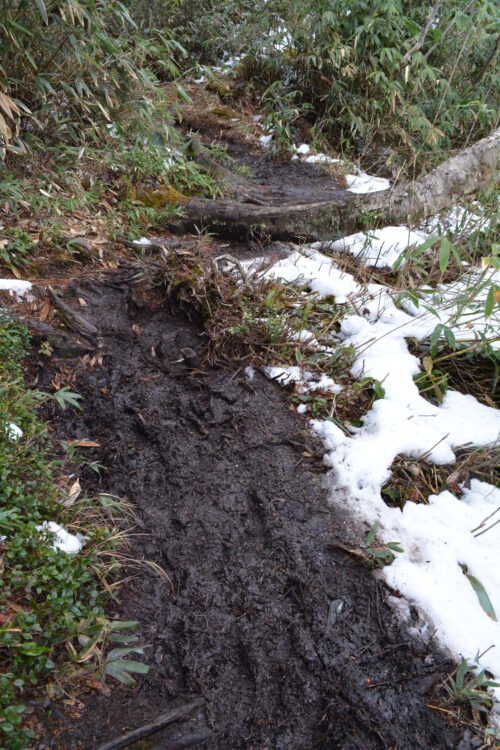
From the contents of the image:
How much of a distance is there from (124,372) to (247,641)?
1.47 meters

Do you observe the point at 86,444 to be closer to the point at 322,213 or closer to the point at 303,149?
the point at 322,213

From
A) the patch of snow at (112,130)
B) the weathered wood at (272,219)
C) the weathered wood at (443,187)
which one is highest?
the weathered wood at (443,187)

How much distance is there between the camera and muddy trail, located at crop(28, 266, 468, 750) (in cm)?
147

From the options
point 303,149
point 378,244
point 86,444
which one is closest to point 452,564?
point 86,444

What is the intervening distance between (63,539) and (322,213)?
3.01m

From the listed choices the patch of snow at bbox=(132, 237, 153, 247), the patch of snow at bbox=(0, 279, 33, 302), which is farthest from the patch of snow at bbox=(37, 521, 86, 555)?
the patch of snow at bbox=(132, 237, 153, 247)

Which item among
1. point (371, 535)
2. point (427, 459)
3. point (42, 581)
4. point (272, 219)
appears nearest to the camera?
point (42, 581)

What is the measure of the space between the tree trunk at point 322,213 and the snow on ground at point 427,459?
894mm

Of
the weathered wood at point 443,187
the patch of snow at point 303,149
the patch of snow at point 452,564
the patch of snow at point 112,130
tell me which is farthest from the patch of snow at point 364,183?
the patch of snow at point 452,564

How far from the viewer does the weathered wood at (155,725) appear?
4.40 ft

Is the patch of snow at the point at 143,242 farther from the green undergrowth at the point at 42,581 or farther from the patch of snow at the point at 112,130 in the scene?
the green undergrowth at the point at 42,581

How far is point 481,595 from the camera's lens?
1.73 meters

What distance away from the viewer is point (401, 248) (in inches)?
138

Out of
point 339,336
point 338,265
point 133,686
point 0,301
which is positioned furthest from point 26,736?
point 338,265
